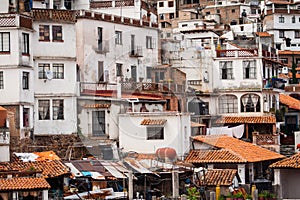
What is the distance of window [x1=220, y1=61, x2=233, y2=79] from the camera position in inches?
1740

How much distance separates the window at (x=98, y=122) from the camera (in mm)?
35625

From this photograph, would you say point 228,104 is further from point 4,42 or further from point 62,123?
point 4,42

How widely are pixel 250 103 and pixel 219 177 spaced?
13.8 meters

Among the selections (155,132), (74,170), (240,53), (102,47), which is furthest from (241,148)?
(240,53)

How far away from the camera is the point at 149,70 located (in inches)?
1665

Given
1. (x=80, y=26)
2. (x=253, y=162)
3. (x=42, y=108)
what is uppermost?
(x=80, y=26)

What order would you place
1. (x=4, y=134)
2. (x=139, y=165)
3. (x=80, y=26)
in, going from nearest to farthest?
(x=4, y=134) < (x=139, y=165) < (x=80, y=26)

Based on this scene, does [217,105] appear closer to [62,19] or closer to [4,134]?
[62,19]

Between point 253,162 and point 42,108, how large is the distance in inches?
343

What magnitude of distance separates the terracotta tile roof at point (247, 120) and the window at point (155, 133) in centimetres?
864

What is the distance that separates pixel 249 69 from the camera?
44.0 meters

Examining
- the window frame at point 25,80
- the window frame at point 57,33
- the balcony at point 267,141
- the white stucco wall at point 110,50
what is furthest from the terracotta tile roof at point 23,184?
the balcony at point 267,141

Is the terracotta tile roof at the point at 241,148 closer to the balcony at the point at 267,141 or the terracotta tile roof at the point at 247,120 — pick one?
the balcony at the point at 267,141

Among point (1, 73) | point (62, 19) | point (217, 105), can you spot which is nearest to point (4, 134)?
point (1, 73)
